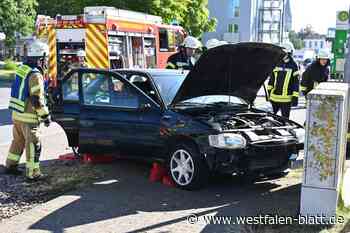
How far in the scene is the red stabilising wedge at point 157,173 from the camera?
280 inches

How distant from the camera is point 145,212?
18.9ft

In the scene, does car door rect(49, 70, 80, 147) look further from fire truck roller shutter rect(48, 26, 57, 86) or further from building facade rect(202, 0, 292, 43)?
building facade rect(202, 0, 292, 43)

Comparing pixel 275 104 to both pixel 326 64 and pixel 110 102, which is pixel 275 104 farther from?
pixel 110 102

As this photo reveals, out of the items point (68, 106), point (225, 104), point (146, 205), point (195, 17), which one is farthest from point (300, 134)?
point (195, 17)

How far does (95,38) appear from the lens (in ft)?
48.9

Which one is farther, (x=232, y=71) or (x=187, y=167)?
(x=232, y=71)

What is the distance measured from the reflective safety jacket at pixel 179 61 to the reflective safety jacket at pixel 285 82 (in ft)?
5.51

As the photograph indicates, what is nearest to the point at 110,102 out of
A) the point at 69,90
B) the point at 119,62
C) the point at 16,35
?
the point at 69,90

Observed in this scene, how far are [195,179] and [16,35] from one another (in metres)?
37.6

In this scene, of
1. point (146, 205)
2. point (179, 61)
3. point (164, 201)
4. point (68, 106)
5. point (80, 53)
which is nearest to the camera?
point (146, 205)

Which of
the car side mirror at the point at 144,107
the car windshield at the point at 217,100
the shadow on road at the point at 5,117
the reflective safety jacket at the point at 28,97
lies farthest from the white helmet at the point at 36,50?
the shadow on road at the point at 5,117

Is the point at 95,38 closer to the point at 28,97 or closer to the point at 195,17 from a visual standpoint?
the point at 28,97

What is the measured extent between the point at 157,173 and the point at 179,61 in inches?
140

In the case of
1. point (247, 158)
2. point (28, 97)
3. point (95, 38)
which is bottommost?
point (247, 158)
